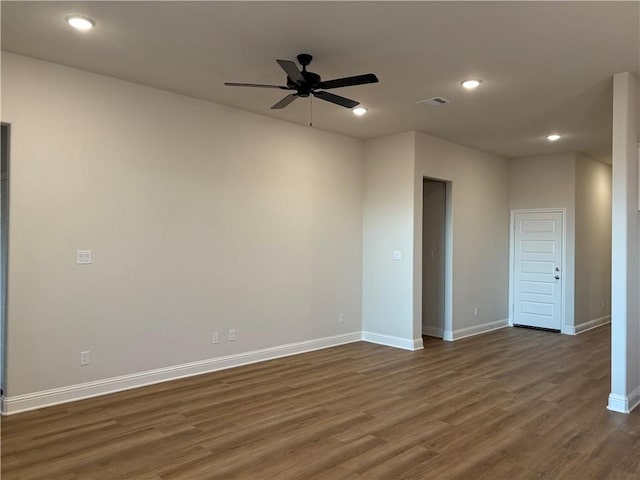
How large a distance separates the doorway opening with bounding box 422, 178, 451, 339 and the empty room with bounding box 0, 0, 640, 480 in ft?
0.43

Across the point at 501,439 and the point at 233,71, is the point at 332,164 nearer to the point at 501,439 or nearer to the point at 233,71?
the point at 233,71

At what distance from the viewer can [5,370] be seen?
12.2 ft

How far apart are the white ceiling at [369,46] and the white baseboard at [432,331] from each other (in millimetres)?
3341

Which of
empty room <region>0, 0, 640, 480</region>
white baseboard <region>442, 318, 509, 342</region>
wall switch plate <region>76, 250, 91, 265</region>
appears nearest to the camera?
empty room <region>0, 0, 640, 480</region>

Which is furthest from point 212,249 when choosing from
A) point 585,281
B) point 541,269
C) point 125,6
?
point 585,281

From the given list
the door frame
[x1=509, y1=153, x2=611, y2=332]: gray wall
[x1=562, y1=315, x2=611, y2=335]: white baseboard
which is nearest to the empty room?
[x1=562, y1=315, x2=611, y2=335]: white baseboard

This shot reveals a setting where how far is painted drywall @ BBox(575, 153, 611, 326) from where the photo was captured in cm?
755

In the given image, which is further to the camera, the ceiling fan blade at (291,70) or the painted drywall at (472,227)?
the painted drywall at (472,227)

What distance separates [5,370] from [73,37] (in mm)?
2606

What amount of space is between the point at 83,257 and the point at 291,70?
243 centimetres

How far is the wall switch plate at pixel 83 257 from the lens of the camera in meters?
4.10

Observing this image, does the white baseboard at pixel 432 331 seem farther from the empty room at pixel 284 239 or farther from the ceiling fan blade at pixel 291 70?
the ceiling fan blade at pixel 291 70

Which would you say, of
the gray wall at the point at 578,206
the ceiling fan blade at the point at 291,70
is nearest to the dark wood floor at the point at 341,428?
the gray wall at the point at 578,206

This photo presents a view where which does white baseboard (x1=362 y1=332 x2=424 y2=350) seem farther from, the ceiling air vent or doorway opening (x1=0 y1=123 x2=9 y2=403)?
doorway opening (x1=0 y1=123 x2=9 y2=403)
